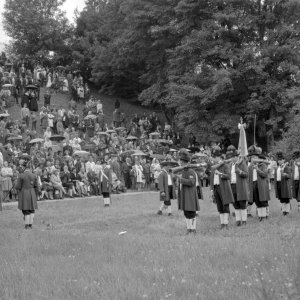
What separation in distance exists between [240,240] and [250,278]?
3.90 meters

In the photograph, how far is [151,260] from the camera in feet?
37.5

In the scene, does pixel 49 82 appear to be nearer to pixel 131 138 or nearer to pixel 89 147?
pixel 131 138

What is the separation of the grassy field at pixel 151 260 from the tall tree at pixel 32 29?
127ft

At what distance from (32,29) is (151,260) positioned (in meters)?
46.7

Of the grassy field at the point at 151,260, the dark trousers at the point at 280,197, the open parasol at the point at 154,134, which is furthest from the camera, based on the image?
the open parasol at the point at 154,134

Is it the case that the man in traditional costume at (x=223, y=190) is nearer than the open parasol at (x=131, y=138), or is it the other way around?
the man in traditional costume at (x=223, y=190)

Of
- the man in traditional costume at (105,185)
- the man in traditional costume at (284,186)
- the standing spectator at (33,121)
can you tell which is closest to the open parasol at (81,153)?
the man in traditional costume at (105,185)

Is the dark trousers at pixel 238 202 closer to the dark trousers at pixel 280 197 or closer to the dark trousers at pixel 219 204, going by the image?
the dark trousers at pixel 219 204

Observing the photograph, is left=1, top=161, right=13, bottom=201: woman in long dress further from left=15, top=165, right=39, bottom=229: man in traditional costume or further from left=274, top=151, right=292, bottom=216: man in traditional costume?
left=274, top=151, right=292, bottom=216: man in traditional costume

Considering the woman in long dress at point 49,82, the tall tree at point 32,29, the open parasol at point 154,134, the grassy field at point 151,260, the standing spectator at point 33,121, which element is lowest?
the grassy field at point 151,260

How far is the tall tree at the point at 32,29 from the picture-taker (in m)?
55.2

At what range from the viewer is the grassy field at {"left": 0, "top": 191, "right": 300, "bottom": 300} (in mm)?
9078

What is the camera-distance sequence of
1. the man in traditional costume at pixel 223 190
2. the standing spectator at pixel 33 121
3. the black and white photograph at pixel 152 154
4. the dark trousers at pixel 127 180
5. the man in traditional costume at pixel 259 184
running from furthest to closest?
the standing spectator at pixel 33 121, the dark trousers at pixel 127 180, the man in traditional costume at pixel 259 184, the man in traditional costume at pixel 223 190, the black and white photograph at pixel 152 154

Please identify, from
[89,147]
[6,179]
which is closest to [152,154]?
[89,147]
